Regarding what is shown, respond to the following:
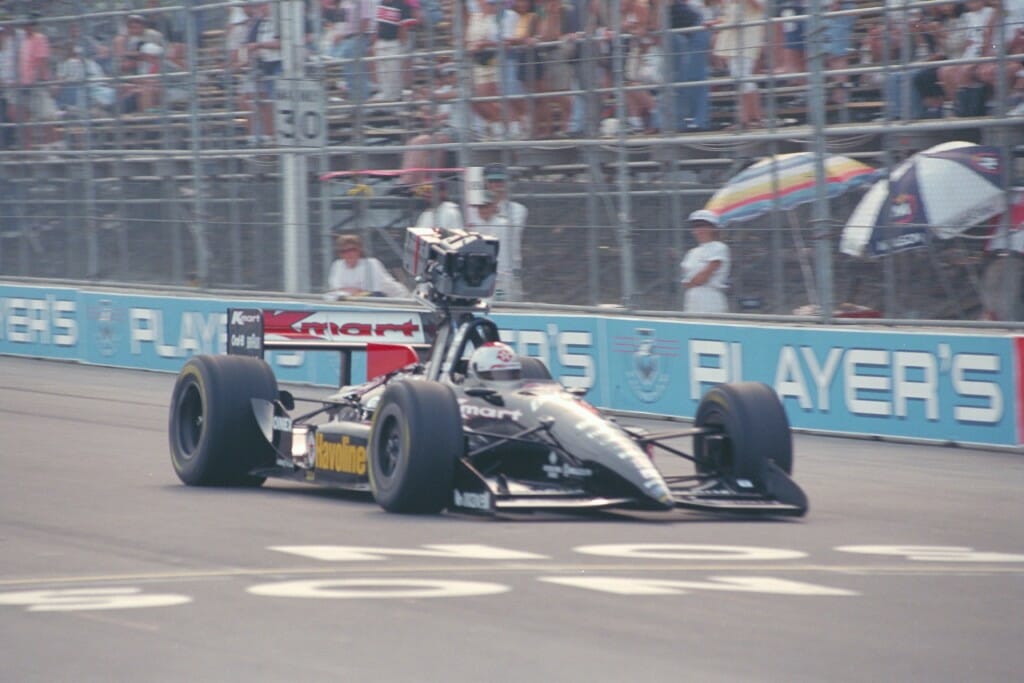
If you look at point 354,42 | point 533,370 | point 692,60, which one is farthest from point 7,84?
point 533,370

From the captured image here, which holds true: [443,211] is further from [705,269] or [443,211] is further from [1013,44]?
[1013,44]

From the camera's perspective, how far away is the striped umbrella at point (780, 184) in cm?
1380

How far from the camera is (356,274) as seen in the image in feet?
58.2

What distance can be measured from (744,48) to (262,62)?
6659 millimetres

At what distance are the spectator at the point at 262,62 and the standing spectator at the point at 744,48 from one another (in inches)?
238

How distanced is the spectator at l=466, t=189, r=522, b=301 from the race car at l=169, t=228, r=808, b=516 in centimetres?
542

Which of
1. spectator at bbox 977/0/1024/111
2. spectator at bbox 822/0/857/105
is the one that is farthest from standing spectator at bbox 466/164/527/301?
spectator at bbox 977/0/1024/111

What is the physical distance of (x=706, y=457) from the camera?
368 inches

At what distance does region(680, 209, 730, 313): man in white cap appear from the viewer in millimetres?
14547

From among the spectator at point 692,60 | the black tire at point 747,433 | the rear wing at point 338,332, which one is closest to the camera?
the black tire at point 747,433

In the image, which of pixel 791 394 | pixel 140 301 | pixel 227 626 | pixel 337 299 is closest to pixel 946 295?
pixel 791 394

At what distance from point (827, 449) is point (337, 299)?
22.2ft

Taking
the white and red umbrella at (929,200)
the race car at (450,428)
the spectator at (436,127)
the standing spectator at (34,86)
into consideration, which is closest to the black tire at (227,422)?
the race car at (450,428)

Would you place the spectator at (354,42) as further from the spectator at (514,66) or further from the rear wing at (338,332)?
the rear wing at (338,332)
